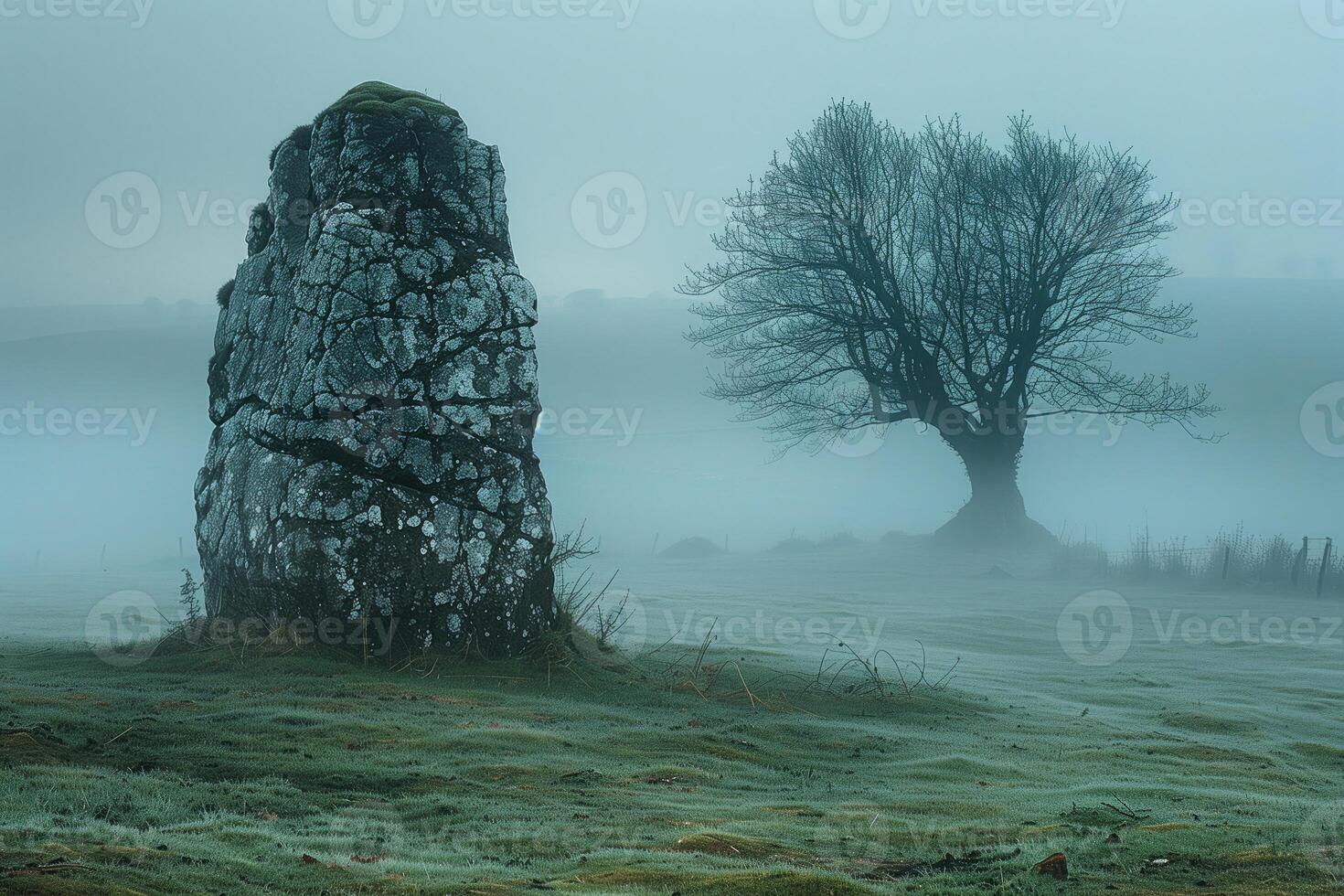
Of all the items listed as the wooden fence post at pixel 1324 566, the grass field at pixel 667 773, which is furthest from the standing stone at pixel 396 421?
the wooden fence post at pixel 1324 566

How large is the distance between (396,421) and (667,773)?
13.4 ft

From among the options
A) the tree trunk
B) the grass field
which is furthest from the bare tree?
the grass field

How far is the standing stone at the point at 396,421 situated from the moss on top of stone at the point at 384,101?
0.02 meters

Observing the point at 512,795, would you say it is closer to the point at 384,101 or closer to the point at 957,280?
the point at 384,101

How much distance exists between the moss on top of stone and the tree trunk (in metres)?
20.4

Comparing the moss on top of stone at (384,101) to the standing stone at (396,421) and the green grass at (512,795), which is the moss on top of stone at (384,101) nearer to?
the standing stone at (396,421)

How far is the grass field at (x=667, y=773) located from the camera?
14.3ft

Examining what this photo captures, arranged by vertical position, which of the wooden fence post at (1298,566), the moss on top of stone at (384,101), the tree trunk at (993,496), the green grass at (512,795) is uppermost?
the moss on top of stone at (384,101)

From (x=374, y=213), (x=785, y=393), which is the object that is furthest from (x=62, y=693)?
(x=785, y=393)

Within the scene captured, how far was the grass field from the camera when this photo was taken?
171 inches

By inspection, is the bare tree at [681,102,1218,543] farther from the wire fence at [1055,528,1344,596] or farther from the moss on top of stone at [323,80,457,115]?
the moss on top of stone at [323,80,457,115]

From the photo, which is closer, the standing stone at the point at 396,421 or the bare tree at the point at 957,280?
the standing stone at the point at 396,421

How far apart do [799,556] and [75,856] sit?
86.7ft

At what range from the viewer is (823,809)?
231 inches
